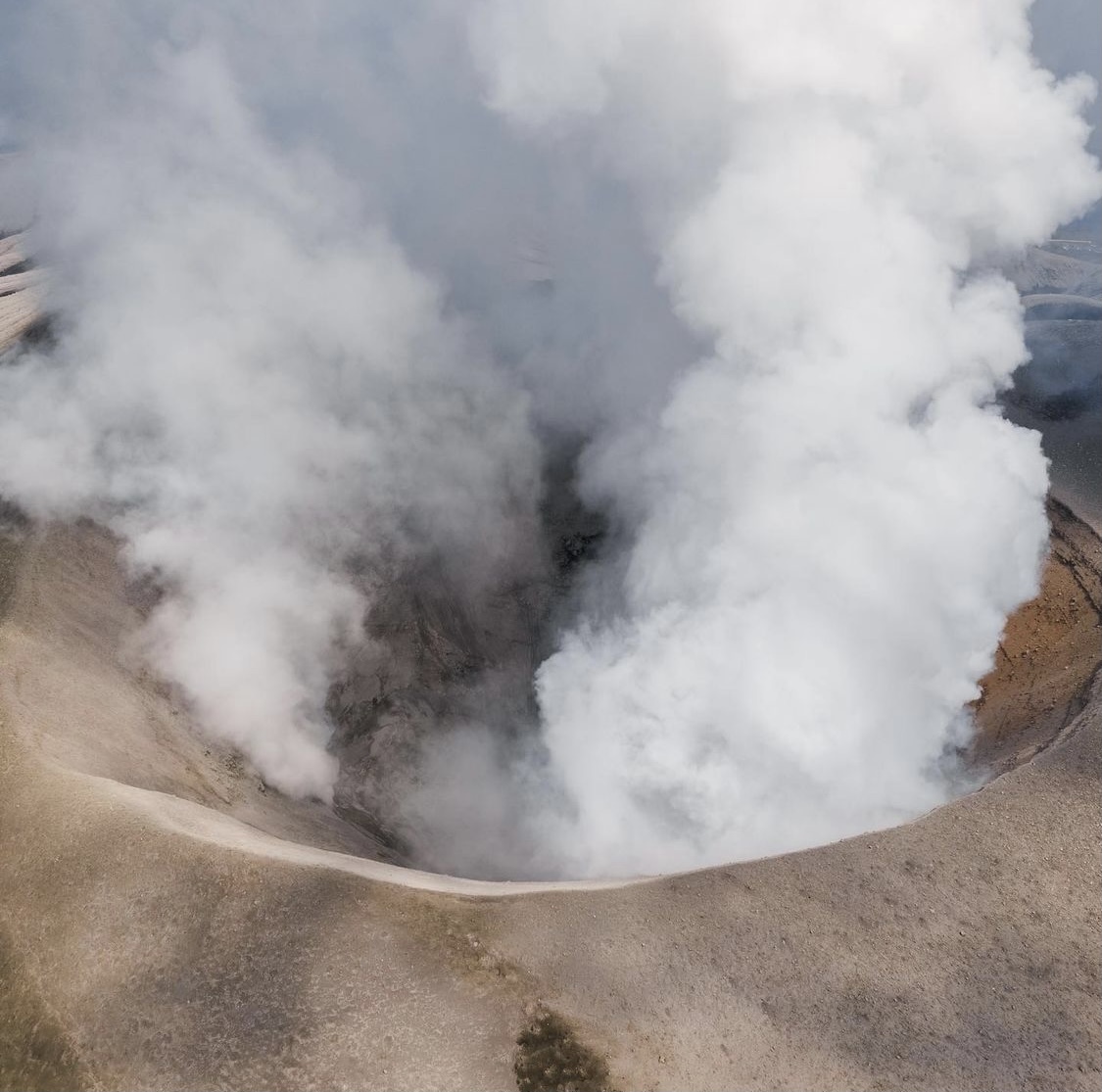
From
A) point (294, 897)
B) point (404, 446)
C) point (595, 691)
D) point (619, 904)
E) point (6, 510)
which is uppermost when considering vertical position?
point (6, 510)

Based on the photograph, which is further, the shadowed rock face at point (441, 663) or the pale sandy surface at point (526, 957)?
the shadowed rock face at point (441, 663)

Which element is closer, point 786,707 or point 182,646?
point 786,707

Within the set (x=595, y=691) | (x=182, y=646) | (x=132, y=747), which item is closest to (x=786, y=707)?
(x=595, y=691)

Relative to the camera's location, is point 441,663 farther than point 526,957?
Yes

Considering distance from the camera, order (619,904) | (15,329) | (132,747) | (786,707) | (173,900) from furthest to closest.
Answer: (15,329), (786,707), (132,747), (619,904), (173,900)

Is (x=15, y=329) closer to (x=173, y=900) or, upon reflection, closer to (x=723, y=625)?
(x=173, y=900)

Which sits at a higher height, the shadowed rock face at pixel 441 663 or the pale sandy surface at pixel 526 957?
the pale sandy surface at pixel 526 957

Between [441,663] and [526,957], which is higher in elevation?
[526,957]

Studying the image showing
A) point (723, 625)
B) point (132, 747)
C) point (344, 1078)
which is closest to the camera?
point (344, 1078)
